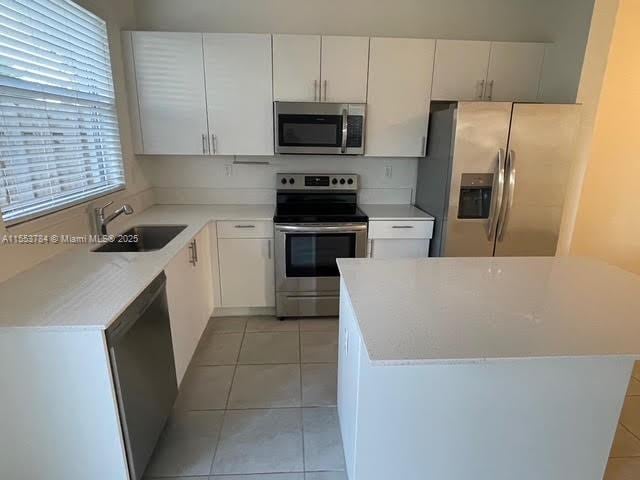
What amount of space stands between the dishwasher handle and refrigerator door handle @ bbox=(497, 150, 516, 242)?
7.58 ft

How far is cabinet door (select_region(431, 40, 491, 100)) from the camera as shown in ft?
9.41

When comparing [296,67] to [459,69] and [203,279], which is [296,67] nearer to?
[459,69]

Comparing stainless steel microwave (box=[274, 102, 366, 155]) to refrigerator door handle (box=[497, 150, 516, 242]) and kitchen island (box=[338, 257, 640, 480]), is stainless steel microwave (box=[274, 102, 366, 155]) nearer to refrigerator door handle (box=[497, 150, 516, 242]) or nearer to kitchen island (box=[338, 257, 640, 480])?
refrigerator door handle (box=[497, 150, 516, 242])

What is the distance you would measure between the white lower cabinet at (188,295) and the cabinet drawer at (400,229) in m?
1.30

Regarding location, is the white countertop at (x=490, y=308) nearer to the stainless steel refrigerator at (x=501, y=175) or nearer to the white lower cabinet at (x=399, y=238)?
the stainless steel refrigerator at (x=501, y=175)

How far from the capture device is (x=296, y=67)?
2.83 m

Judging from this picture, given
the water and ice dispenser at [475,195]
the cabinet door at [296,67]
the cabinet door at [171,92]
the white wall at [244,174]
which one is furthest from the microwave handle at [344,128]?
the cabinet door at [171,92]

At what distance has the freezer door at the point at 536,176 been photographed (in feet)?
8.45

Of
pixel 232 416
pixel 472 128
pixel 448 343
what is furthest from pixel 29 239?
pixel 472 128

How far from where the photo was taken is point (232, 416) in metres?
2.03

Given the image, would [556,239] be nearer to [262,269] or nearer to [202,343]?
[262,269]

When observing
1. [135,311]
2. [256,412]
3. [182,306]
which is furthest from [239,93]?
[256,412]

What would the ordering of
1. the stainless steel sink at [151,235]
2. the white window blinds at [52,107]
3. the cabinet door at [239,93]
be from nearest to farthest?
1. the white window blinds at [52,107]
2. the stainless steel sink at [151,235]
3. the cabinet door at [239,93]

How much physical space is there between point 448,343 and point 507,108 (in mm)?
2102
